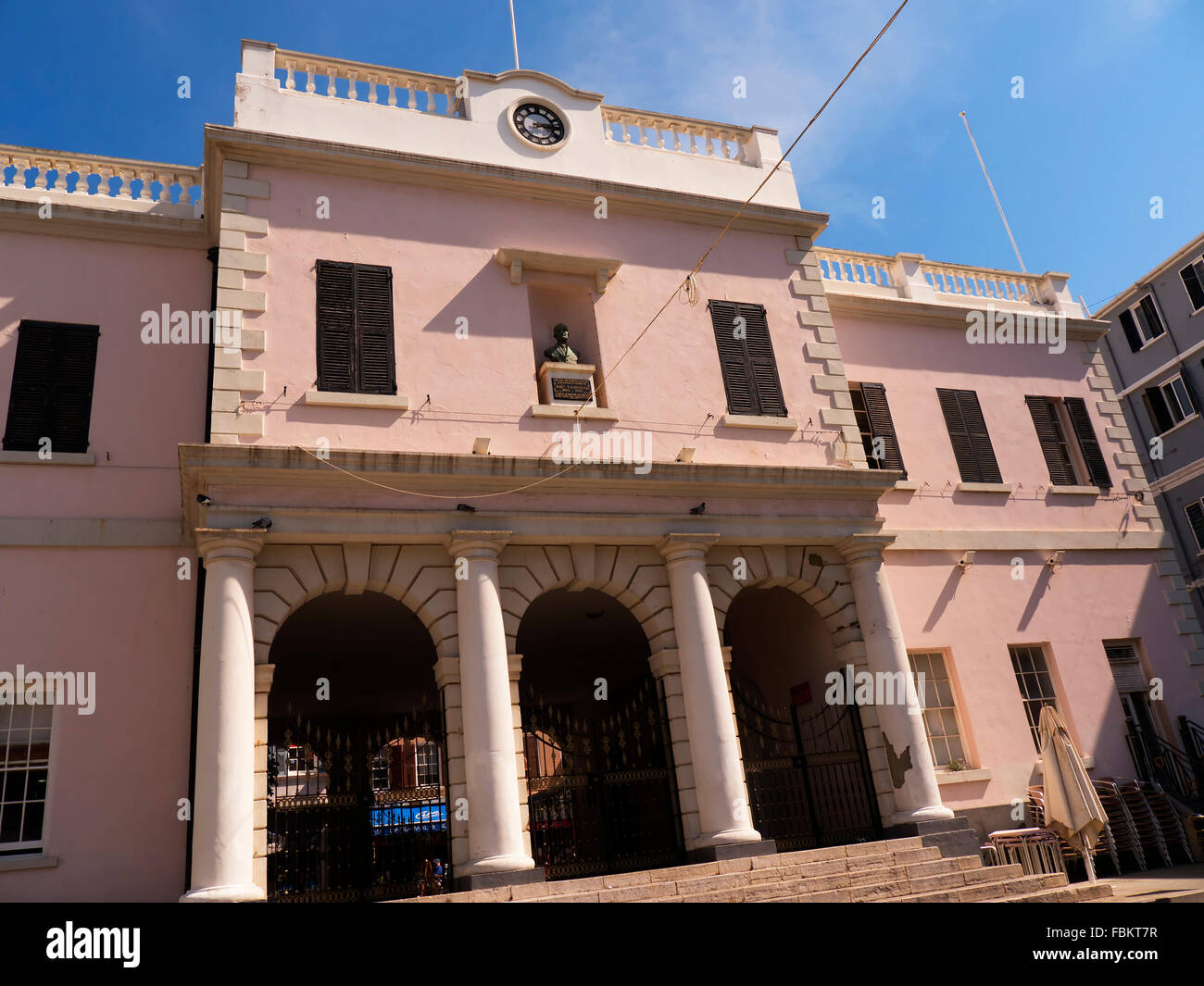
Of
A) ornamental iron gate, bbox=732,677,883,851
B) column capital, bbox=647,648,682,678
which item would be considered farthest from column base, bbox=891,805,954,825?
column capital, bbox=647,648,682,678

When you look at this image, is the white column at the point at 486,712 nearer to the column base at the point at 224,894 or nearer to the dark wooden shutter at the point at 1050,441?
the column base at the point at 224,894

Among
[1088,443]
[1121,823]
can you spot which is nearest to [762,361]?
[1088,443]

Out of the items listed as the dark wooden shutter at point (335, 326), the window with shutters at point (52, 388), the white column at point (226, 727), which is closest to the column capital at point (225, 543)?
the white column at point (226, 727)

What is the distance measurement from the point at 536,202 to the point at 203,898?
1055 cm

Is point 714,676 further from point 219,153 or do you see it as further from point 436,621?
point 219,153

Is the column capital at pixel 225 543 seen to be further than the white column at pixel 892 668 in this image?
No

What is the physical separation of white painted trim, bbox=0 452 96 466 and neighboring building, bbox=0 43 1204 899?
0.29ft

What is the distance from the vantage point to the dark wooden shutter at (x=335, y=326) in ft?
40.4

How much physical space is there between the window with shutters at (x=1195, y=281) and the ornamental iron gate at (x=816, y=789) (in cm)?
1981

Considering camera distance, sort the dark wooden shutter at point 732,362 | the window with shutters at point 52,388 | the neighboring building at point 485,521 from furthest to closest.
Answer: the dark wooden shutter at point 732,362
the window with shutters at point 52,388
the neighboring building at point 485,521

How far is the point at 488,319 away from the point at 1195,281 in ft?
74.0

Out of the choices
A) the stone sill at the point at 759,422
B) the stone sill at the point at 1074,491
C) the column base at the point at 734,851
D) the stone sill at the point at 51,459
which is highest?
the stone sill at the point at 759,422

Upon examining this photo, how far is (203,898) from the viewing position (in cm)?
923

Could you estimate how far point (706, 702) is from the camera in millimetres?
12180
